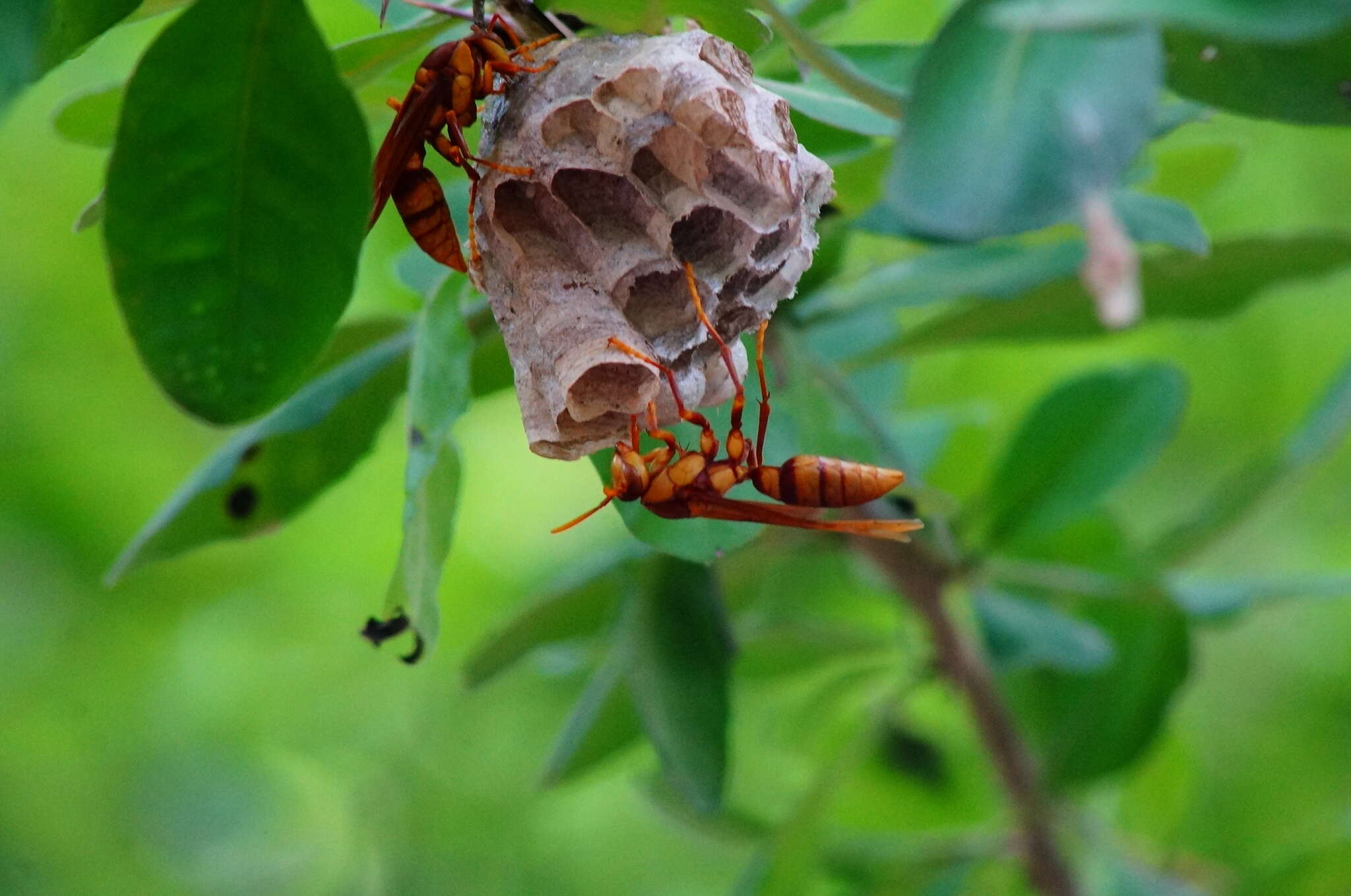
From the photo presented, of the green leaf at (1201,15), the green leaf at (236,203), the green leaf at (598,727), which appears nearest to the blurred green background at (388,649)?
the green leaf at (598,727)

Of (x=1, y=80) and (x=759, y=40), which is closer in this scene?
(x=1, y=80)

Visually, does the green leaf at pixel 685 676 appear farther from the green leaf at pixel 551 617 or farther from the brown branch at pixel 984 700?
the brown branch at pixel 984 700

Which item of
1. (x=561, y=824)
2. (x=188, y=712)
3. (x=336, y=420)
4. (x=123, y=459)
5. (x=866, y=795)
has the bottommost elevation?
(x=561, y=824)

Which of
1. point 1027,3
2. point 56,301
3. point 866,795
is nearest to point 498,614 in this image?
point 866,795

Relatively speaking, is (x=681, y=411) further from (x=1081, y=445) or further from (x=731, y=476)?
(x=1081, y=445)

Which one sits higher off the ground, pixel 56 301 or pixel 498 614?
pixel 56 301

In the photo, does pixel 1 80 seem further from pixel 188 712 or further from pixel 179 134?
pixel 188 712

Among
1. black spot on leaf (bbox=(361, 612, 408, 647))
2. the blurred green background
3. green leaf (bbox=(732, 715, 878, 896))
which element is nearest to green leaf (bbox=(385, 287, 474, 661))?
black spot on leaf (bbox=(361, 612, 408, 647))
